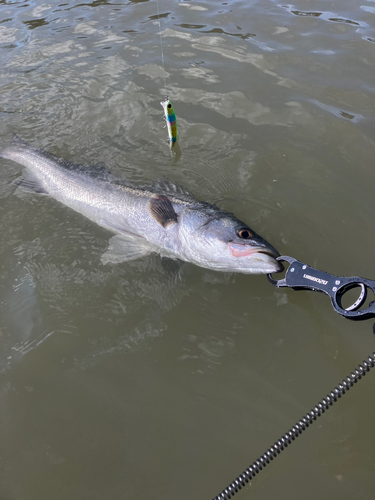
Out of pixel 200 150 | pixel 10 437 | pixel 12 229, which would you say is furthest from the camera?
pixel 200 150

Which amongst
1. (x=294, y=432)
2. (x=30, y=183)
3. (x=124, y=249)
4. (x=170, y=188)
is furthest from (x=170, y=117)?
(x=294, y=432)

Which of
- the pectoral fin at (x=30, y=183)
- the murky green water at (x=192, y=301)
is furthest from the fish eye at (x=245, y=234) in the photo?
the pectoral fin at (x=30, y=183)

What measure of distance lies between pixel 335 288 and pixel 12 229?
3872mm

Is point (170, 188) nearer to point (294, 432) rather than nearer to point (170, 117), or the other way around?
point (170, 117)

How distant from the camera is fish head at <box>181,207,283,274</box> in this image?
338 cm

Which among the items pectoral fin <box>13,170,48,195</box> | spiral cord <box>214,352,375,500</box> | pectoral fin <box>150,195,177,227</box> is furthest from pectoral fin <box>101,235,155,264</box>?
spiral cord <box>214,352,375,500</box>

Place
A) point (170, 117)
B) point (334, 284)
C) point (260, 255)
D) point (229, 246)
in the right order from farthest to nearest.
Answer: point (170, 117)
point (229, 246)
point (260, 255)
point (334, 284)

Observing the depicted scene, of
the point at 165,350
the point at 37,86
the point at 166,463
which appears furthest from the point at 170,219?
the point at 37,86

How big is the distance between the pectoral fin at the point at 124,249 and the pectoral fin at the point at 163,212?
36 centimetres

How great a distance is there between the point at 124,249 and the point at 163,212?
0.63 metres

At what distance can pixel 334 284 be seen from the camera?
8.72 feet

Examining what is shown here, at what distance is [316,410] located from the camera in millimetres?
2217

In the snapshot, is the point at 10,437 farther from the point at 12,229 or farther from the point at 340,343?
the point at 340,343

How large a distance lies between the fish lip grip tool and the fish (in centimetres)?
37
